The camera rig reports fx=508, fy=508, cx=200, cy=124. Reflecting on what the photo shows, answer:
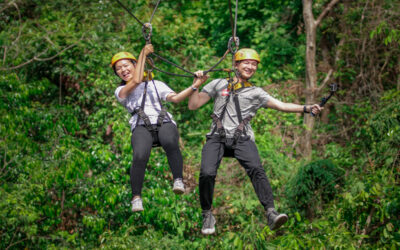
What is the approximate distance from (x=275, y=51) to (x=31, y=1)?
17.1ft

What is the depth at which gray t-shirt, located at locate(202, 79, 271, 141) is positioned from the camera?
4125 mm

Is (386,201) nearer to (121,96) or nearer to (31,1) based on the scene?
(121,96)

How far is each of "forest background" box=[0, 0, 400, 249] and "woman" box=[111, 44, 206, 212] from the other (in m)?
3.13

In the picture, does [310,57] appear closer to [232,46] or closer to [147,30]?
[232,46]

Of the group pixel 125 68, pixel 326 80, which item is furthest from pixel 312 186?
pixel 125 68

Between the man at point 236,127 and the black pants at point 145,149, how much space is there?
0.25m

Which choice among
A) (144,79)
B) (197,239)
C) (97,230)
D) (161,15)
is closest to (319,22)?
(161,15)

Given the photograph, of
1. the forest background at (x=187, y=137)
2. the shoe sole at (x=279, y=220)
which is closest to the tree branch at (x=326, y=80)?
the forest background at (x=187, y=137)

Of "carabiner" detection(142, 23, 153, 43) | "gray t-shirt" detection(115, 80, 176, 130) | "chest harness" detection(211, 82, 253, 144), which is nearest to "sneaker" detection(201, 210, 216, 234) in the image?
"chest harness" detection(211, 82, 253, 144)

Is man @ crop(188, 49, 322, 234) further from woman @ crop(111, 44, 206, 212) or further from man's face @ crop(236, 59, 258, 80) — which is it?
woman @ crop(111, 44, 206, 212)

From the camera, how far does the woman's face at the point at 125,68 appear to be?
4.32m

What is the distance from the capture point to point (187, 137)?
9.56 m

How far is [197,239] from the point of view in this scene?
846 centimetres

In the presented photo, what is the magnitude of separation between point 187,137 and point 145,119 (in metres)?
5.46
